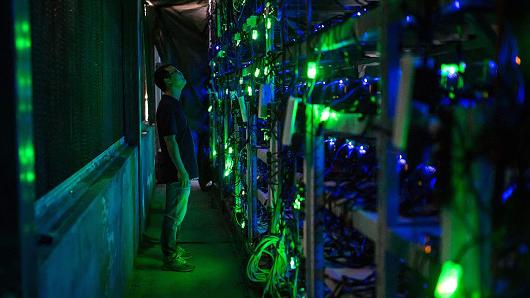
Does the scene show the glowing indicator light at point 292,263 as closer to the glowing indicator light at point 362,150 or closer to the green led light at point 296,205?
the green led light at point 296,205

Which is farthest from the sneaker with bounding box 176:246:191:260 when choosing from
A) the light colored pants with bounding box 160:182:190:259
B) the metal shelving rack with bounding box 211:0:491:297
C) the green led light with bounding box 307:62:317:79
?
the green led light with bounding box 307:62:317:79

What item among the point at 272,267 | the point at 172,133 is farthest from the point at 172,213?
the point at 272,267

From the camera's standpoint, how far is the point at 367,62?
4.26m

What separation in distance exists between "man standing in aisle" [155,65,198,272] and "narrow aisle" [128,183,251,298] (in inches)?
7.9

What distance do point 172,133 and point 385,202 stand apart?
368cm

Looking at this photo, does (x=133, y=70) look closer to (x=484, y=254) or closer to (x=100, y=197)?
(x=100, y=197)

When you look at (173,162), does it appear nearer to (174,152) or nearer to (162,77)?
(174,152)

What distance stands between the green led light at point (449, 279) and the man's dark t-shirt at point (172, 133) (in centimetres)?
410

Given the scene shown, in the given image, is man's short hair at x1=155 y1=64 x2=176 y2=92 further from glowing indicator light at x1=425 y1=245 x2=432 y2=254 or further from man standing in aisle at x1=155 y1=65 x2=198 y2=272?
glowing indicator light at x1=425 y1=245 x2=432 y2=254

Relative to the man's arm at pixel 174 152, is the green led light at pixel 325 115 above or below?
above

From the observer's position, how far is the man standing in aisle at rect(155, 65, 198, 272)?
5461mm

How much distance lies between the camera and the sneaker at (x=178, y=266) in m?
5.58

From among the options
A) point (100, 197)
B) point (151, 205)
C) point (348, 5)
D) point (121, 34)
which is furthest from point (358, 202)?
point (151, 205)

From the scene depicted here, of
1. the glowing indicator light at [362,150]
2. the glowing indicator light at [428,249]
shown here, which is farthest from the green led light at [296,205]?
the glowing indicator light at [428,249]
